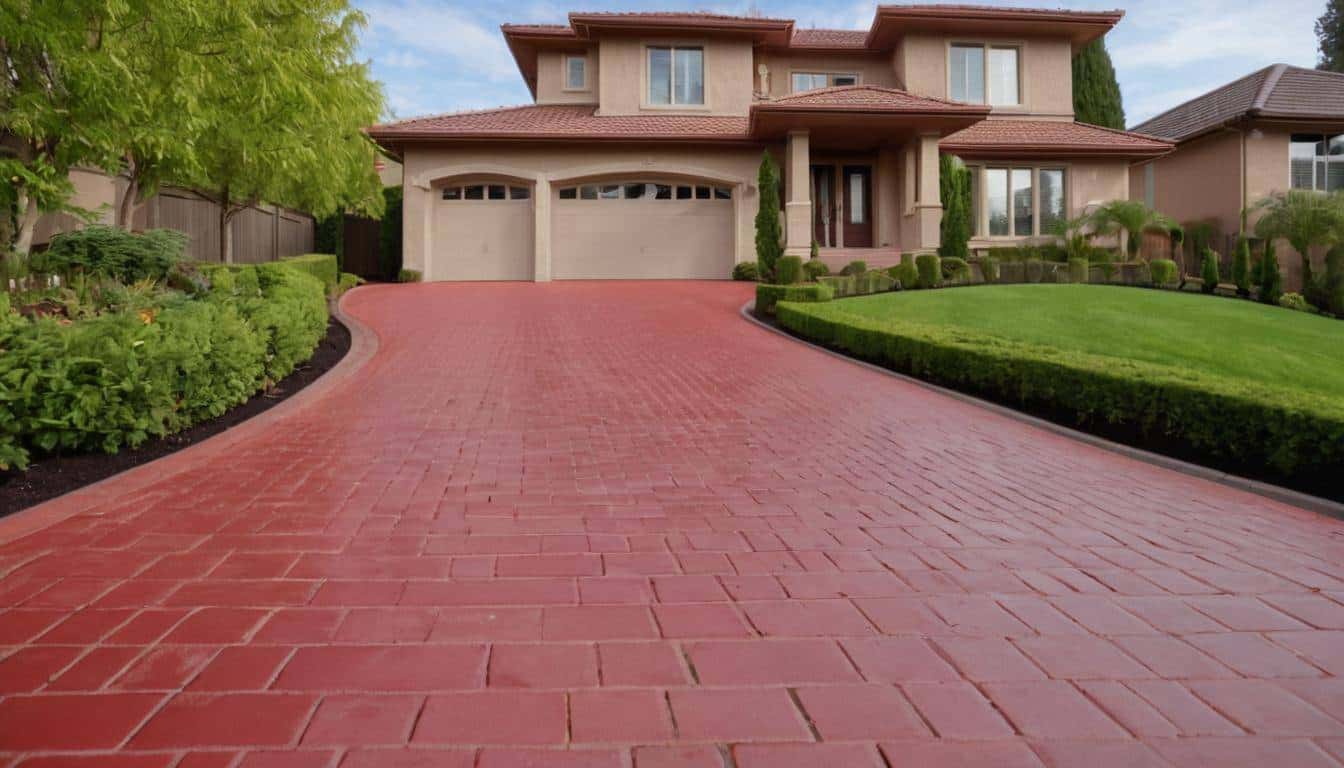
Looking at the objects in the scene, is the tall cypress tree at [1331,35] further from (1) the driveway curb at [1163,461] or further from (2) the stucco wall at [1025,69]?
(1) the driveway curb at [1163,461]

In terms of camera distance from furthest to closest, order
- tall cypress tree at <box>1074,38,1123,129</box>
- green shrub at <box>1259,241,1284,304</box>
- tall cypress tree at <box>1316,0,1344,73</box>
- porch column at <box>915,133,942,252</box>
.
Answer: tall cypress tree at <box>1316,0,1344,73</box>, tall cypress tree at <box>1074,38,1123,129</box>, porch column at <box>915,133,942,252</box>, green shrub at <box>1259,241,1284,304</box>

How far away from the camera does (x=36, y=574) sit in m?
3.50

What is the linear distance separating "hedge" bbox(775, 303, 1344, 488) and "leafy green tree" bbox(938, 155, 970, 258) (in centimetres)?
1000

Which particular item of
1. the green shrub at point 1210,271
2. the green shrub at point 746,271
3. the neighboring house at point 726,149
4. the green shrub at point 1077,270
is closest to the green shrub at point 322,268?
the neighboring house at point 726,149

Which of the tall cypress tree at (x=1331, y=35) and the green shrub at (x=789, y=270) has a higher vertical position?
the tall cypress tree at (x=1331, y=35)

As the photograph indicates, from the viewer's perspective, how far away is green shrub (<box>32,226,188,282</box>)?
36.1 feet

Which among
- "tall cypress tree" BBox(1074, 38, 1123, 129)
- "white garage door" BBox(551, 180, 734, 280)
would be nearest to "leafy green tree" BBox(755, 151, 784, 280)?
"white garage door" BBox(551, 180, 734, 280)

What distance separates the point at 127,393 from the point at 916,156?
738 inches

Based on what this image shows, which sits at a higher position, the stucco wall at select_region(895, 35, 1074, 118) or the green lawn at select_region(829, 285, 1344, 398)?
the stucco wall at select_region(895, 35, 1074, 118)

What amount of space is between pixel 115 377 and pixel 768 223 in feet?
51.8

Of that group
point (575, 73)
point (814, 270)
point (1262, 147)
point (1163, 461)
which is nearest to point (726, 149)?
point (814, 270)

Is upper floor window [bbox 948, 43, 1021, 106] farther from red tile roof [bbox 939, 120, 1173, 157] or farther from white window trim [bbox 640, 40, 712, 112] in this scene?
white window trim [bbox 640, 40, 712, 112]

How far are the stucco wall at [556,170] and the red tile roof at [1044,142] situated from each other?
5436mm

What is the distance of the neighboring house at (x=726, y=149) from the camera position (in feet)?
67.8
